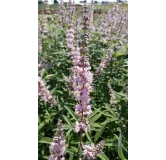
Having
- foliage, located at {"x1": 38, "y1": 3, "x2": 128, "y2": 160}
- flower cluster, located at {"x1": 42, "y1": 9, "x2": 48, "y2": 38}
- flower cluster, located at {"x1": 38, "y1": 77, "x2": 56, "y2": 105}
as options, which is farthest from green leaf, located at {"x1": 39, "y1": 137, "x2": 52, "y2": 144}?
flower cluster, located at {"x1": 42, "y1": 9, "x2": 48, "y2": 38}

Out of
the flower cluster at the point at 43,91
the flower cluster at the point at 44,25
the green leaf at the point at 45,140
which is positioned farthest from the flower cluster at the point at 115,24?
the green leaf at the point at 45,140

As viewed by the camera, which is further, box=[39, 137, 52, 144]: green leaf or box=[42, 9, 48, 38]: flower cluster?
box=[42, 9, 48, 38]: flower cluster

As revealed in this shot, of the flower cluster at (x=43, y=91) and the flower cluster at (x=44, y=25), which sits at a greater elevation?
the flower cluster at (x=44, y=25)

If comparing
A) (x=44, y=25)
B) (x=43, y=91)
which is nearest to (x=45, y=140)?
(x=43, y=91)

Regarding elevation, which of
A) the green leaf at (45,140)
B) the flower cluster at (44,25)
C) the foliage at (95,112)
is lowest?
the green leaf at (45,140)

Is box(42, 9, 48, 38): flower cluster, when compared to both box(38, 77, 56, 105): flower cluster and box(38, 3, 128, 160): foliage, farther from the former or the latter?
box(38, 77, 56, 105): flower cluster

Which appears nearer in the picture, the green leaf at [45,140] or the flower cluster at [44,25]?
the green leaf at [45,140]

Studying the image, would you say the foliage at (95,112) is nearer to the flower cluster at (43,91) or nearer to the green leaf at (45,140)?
the green leaf at (45,140)

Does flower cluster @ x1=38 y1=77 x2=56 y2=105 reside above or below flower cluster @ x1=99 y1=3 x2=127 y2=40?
below

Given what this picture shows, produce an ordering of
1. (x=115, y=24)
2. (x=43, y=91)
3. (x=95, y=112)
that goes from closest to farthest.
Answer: (x=43, y=91), (x=95, y=112), (x=115, y=24)

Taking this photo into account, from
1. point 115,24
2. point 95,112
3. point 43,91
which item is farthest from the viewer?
point 115,24

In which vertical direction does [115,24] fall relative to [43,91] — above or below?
above

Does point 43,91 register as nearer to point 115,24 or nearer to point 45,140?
point 45,140
